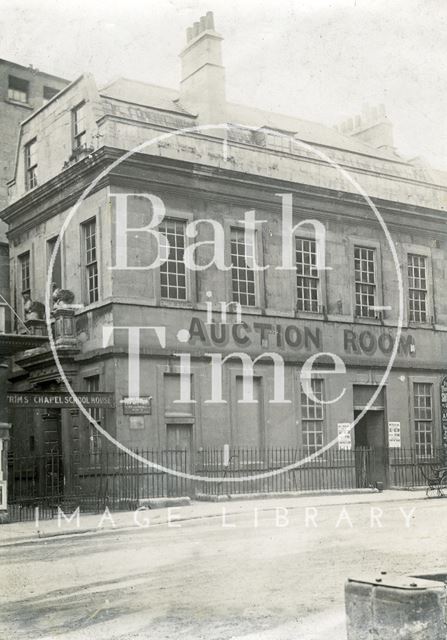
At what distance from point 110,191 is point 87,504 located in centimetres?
778

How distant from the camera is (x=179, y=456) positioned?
2128 centimetres

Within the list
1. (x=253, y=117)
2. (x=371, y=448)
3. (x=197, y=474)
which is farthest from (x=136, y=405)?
(x=253, y=117)

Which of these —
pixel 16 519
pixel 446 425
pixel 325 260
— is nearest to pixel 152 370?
pixel 16 519

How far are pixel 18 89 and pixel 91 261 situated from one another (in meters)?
18.6

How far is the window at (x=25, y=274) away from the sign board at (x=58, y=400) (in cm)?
634

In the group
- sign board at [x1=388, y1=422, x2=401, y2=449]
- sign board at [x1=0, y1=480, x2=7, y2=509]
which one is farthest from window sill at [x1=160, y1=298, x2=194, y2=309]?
sign board at [x1=388, y1=422, x2=401, y2=449]

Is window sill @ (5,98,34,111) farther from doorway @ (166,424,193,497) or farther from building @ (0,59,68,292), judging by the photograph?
doorway @ (166,424,193,497)

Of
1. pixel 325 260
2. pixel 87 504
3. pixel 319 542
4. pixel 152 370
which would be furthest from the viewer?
pixel 325 260

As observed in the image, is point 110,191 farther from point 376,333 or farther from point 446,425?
point 446,425

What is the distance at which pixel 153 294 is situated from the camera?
2142cm

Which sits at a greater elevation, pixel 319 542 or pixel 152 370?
pixel 152 370

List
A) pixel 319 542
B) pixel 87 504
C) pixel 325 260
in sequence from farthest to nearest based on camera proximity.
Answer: pixel 325 260 < pixel 87 504 < pixel 319 542

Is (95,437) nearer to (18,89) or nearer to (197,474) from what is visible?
(197,474)

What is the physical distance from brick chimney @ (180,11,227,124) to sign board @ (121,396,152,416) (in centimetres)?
854
